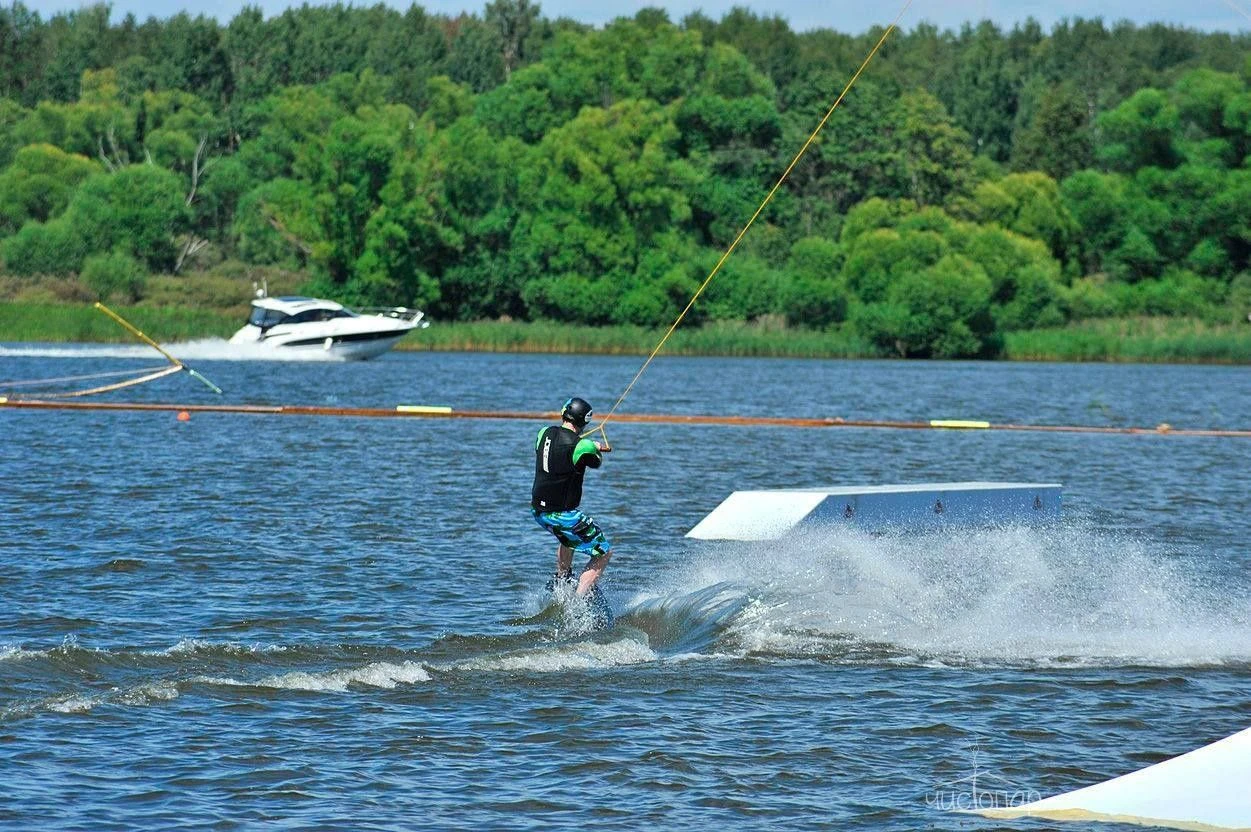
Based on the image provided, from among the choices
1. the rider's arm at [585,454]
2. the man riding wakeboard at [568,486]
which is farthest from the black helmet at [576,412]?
the rider's arm at [585,454]

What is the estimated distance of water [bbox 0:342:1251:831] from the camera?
1126 centimetres

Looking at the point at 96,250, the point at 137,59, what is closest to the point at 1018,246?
the point at 96,250

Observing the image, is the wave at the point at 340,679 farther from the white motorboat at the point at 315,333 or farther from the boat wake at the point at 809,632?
the white motorboat at the point at 315,333

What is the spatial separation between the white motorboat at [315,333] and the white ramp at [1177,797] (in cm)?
5766

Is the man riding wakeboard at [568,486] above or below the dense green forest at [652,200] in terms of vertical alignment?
below

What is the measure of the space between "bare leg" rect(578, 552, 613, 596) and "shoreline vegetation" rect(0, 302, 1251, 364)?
58.9 metres

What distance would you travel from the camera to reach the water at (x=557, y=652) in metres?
11.3

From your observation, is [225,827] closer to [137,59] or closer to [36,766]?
[36,766]

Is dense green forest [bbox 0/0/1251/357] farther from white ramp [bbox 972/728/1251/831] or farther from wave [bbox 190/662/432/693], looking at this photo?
white ramp [bbox 972/728/1251/831]

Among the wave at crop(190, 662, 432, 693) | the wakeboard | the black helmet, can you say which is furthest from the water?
the black helmet

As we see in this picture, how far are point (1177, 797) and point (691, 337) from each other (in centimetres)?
6676

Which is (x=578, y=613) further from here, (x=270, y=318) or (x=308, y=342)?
(x=270, y=318)

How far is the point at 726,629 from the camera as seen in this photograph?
52.3 ft

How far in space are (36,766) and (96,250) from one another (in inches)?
3167
